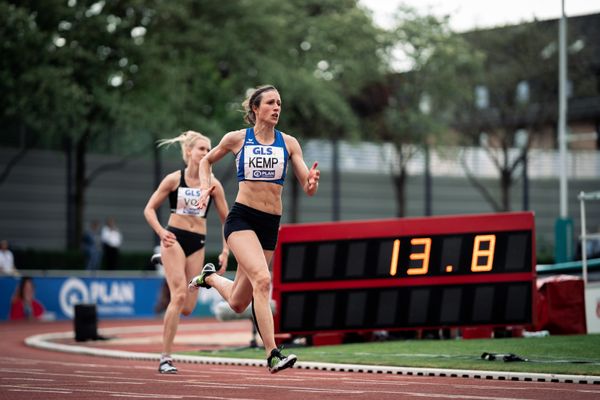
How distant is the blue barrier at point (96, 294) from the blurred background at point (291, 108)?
429 cm

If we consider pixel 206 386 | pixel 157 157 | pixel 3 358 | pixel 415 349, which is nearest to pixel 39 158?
pixel 157 157

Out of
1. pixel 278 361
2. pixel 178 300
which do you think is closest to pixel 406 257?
pixel 178 300

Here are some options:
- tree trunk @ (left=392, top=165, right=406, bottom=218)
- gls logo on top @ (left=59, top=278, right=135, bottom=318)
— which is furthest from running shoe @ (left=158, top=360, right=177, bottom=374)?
tree trunk @ (left=392, top=165, right=406, bottom=218)

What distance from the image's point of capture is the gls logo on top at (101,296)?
31.3m

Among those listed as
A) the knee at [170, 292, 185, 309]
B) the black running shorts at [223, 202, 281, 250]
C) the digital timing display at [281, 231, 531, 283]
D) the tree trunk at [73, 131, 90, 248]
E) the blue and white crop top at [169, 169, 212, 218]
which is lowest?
the knee at [170, 292, 185, 309]

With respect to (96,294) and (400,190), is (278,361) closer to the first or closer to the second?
(96,294)

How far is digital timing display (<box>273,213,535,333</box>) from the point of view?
1747 centimetres

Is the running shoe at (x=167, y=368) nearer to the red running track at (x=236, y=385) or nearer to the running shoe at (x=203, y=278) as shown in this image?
the red running track at (x=236, y=385)

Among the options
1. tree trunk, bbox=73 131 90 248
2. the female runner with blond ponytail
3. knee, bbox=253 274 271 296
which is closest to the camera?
knee, bbox=253 274 271 296

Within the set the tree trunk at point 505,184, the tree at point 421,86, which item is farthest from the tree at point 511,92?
the tree at point 421,86

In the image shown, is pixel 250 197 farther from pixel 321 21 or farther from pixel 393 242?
pixel 321 21

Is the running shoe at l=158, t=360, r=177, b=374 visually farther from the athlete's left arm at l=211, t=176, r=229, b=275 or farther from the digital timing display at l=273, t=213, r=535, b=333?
the digital timing display at l=273, t=213, r=535, b=333

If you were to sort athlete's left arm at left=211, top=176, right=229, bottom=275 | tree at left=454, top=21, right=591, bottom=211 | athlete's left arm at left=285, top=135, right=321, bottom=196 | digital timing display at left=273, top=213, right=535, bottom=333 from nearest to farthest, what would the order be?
athlete's left arm at left=285, top=135, right=321, bottom=196 → athlete's left arm at left=211, top=176, right=229, bottom=275 → digital timing display at left=273, top=213, right=535, bottom=333 → tree at left=454, top=21, right=591, bottom=211

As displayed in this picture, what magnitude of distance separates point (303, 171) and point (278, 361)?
170cm
